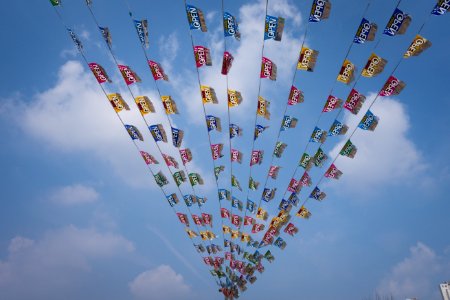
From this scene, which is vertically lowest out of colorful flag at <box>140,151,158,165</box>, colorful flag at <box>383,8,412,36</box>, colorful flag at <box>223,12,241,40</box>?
colorful flag at <box>140,151,158,165</box>

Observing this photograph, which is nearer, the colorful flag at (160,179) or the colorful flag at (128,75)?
the colorful flag at (128,75)

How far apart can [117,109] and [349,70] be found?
28.5 feet

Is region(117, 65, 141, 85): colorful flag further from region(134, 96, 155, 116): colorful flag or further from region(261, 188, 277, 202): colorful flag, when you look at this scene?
region(261, 188, 277, 202): colorful flag

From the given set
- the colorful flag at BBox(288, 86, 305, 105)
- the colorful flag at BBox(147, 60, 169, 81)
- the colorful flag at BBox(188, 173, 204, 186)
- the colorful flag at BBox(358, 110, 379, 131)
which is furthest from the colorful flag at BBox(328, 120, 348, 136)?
the colorful flag at BBox(188, 173, 204, 186)

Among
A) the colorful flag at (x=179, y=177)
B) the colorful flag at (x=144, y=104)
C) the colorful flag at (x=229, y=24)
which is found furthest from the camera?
the colorful flag at (x=179, y=177)

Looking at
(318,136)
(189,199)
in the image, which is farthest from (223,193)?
(318,136)

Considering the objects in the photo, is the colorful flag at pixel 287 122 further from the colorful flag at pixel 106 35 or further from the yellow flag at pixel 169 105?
the colorful flag at pixel 106 35

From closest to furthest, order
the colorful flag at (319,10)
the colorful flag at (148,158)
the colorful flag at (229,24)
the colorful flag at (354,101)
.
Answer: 1. the colorful flag at (319,10)
2. the colorful flag at (229,24)
3. the colorful flag at (354,101)
4. the colorful flag at (148,158)

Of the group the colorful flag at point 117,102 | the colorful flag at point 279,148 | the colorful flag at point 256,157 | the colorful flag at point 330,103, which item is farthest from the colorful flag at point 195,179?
the colorful flag at point 330,103

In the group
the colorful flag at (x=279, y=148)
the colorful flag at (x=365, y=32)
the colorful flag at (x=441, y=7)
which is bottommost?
the colorful flag at (x=441, y=7)

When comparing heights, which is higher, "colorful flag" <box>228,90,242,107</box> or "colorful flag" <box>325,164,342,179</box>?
"colorful flag" <box>228,90,242,107</box>

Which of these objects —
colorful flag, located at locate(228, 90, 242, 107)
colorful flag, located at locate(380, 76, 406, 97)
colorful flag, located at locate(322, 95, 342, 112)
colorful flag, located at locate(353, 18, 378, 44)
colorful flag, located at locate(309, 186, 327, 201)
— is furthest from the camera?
colorful flag, located at locate(309, 186, 327, 201)

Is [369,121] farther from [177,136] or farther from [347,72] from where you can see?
[177,136]

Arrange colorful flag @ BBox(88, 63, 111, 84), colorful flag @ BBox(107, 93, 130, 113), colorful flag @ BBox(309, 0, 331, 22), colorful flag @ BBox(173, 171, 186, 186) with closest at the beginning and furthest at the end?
colorful flag @ BBox(309, 0, 331, 22) → colorful flag @ BBox(88, 63, 111, 84) → colorful flag @ BBox(107, 93, 130, 113) → colorful flag @ BBox(173, 171, 186, 186)
